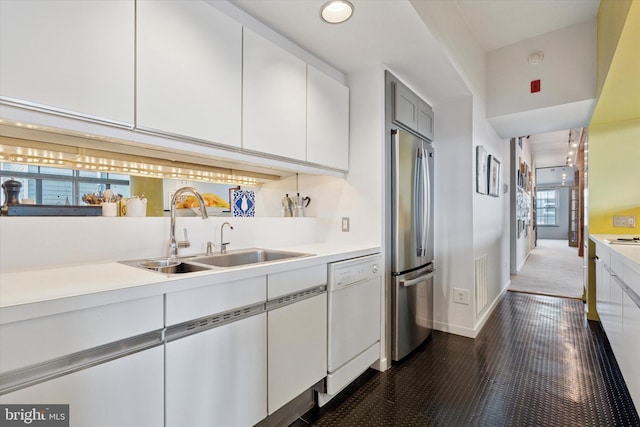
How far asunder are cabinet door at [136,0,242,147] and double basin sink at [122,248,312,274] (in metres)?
0.68

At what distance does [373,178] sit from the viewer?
7.88 feet

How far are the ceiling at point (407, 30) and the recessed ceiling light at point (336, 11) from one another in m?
0.04

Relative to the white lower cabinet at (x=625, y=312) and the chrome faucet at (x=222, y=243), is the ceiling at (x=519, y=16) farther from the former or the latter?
the chrome faucet at (x=222, y=243)

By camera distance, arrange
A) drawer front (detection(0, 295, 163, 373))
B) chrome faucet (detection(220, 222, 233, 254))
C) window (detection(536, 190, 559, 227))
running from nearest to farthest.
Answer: drawer front (detection(0, 295, 163, 373)) → chrome faucet (detection(220, 222, 233, 254)) → window (detection(536, 190, 559, 227))

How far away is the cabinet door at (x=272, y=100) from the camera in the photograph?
1780mm

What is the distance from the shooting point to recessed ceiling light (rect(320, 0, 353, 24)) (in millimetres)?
1767

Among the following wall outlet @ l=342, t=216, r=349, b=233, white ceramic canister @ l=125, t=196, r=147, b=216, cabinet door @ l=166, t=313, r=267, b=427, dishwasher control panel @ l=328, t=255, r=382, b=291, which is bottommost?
cabinet door @ l=166, t=313, r=267, b=427

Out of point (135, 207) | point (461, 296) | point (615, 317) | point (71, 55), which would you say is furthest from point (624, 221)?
point (71, 55)

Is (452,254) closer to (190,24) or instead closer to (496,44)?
(496,44)

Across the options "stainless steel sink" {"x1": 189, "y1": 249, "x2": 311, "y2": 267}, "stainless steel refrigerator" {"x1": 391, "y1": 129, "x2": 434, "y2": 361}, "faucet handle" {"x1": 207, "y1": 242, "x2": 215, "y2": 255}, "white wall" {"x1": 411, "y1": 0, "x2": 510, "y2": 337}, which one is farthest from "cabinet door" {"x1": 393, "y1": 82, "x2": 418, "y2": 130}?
"faucet handle" {"x1": 207, "y1": 242, "x2": 215, "y2": 255}

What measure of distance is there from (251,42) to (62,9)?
0.91 m

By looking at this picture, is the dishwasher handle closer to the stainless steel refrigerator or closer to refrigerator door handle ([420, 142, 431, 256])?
the stainless steel refrigerator

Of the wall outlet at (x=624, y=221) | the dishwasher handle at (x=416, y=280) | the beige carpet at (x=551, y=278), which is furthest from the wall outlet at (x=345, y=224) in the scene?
the beige carpet at (x=551, y=278)

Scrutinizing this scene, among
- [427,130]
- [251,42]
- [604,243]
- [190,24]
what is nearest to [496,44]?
[427,130]
